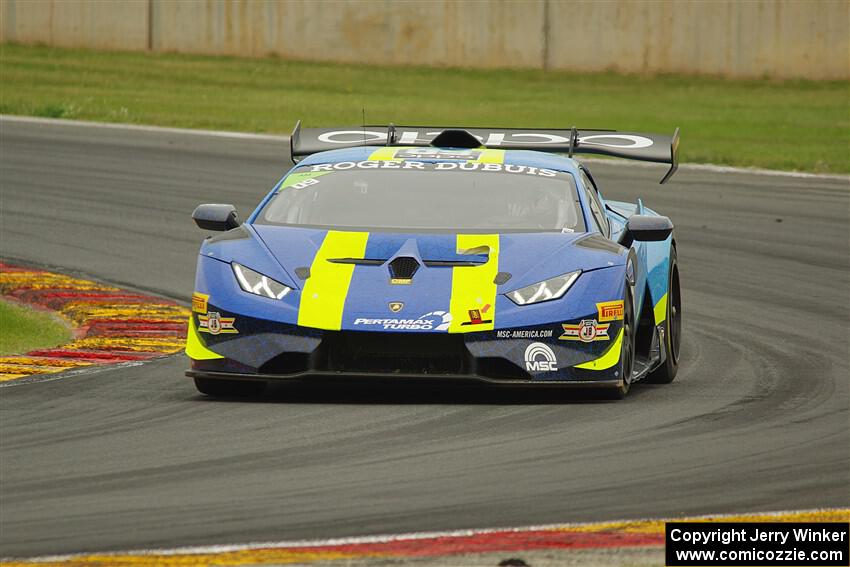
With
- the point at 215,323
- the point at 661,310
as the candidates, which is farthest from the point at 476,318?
the point at 661,310

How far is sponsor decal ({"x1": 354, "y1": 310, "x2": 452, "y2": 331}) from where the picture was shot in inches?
318

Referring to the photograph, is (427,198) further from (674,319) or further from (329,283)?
(674,319)

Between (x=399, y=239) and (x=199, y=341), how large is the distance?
1.09 meters

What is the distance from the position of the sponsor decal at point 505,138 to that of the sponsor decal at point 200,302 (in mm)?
2484

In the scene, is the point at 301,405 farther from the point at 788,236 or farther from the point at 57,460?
the point at 788,236

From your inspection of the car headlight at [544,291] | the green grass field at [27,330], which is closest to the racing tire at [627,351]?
the car headlight at [544,291]

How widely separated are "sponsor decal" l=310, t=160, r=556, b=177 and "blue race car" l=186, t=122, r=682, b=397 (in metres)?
0.01

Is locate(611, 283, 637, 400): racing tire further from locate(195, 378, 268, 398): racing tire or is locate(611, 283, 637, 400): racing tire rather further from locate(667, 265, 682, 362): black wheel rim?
locate(195, 378, 268, 398): racing tire

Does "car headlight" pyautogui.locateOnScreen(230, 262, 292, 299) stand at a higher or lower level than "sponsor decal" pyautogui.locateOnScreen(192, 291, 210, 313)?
higher

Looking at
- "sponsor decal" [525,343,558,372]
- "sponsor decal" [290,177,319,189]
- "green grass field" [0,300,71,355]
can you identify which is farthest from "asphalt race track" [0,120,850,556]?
"sponsor decal" [290,177,319,189]

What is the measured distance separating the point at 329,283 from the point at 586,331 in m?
1.22

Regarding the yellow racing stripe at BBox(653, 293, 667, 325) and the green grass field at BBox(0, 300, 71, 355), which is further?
the green grass field at BBox(0, 300, 71, 355)

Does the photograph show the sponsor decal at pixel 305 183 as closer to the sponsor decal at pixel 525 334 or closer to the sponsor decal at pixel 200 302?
the sponsor decal at pixel 200 302

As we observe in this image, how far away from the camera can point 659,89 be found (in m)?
36.9
